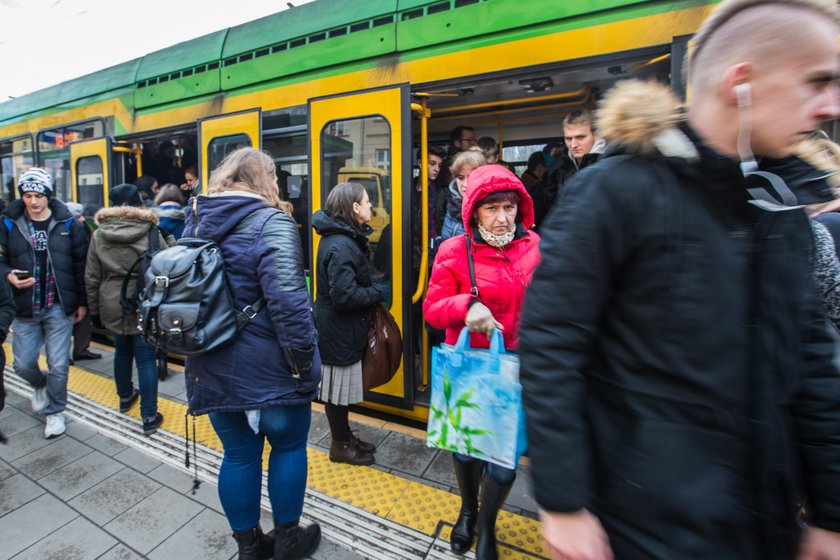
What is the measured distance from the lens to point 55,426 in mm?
3309

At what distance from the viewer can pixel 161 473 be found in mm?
2816

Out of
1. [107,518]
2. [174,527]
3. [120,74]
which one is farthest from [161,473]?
[120,74]

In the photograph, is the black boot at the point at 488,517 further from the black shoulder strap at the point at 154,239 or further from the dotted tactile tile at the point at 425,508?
the black shoulder strap at the point at 154,239

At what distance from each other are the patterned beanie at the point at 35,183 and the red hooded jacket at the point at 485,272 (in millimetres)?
3054

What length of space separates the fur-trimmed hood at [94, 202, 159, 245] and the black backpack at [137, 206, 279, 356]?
1778mm

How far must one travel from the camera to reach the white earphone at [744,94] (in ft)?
2.57

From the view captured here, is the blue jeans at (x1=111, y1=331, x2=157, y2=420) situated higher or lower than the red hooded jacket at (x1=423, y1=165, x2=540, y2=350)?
lower

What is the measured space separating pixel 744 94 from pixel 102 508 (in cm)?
329

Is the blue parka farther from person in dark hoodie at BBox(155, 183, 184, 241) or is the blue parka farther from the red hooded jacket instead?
person in dark hoodie at BBox(155, 183, 184, 241)

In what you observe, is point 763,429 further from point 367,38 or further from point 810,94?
point 367,38

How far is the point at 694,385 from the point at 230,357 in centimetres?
166

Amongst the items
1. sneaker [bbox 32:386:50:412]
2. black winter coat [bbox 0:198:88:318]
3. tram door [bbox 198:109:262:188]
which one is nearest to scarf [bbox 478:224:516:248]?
tram door [bbox 198:109:262:188]

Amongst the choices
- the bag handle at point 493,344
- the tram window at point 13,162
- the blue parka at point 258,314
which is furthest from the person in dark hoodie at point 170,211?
the tram window at point 13,162

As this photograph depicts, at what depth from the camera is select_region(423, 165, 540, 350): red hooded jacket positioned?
1974 mm
